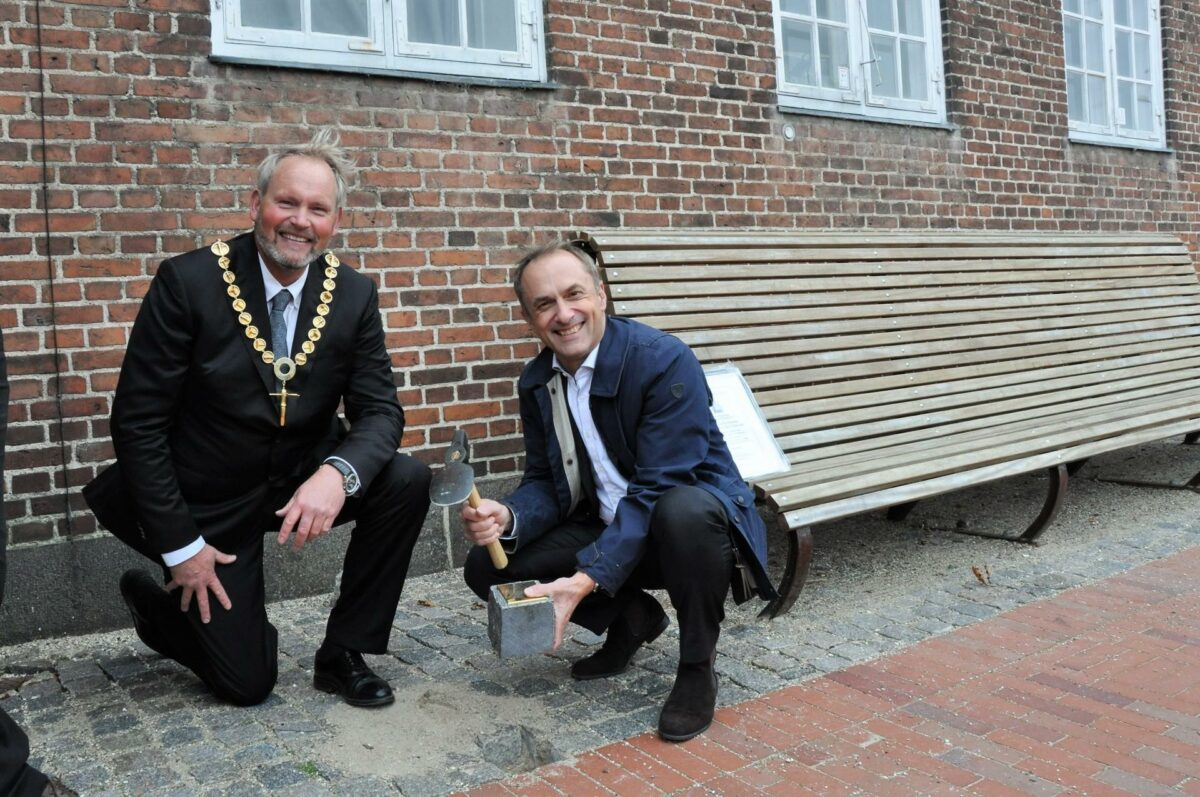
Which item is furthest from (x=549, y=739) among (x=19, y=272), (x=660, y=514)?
(x=19, y=272)

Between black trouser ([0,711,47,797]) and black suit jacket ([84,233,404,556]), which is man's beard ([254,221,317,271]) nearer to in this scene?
black suit jacket ([84,233,404,556])

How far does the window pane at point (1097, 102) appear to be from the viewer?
8422mm

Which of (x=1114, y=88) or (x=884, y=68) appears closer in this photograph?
(x=884, y=68)

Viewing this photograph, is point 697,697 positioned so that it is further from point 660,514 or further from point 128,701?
point 128,701

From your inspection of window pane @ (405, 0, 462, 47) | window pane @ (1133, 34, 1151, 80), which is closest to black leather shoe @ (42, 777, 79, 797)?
window pane @ (405, 0, 462, 47)

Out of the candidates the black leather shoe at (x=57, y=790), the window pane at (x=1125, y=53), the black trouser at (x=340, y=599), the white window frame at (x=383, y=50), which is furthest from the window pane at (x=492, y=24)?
the window pane at (x=1125, y=53)

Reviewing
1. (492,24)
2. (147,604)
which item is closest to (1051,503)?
(492,24)

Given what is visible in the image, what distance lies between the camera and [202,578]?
3.05m

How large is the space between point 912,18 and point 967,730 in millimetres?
5340

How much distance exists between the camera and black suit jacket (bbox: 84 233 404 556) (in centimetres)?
300

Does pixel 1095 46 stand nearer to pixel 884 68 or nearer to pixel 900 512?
pixel 884 68

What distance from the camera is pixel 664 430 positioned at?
10.2ft

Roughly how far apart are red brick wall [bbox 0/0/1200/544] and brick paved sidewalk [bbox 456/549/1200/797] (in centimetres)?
219

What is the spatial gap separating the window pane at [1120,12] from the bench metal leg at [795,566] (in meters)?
6.75
